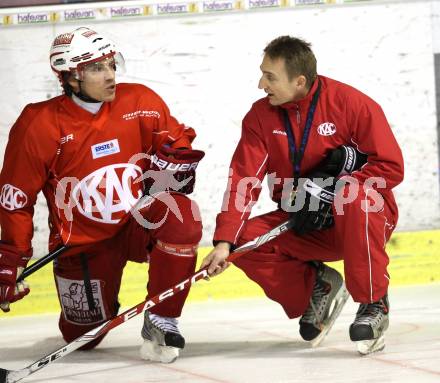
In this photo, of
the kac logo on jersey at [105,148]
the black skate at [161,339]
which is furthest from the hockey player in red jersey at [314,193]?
the kac logo on jersey at [105,148]

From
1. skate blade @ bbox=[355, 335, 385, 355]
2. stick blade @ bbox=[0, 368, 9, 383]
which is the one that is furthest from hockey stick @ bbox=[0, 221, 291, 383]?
skate blade @ bbox=[355, 335, 385, 355]

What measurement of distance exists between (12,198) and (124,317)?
48 cm

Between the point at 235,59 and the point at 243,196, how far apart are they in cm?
169

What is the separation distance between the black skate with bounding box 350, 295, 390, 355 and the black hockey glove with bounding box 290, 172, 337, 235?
0.96ft

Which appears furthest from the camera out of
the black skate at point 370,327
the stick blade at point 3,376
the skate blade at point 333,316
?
the skate blade at point 333,316

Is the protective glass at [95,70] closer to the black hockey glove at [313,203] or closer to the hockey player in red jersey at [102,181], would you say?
the hockey player in red jersey at [102,181]

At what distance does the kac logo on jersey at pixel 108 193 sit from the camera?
334 cm

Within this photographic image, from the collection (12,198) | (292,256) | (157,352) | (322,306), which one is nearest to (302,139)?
(292,256)

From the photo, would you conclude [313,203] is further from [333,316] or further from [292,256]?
[333,316]

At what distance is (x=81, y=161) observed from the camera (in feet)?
10.9

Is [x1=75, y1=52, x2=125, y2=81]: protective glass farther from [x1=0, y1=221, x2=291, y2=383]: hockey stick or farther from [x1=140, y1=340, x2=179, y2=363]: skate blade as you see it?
[x1=140, y1=340, x2=179, y2=363]: skate blade

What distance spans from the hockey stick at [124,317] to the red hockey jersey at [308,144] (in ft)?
0.25

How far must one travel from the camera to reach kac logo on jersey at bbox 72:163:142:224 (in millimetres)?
3342

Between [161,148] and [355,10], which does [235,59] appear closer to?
[355,10]
